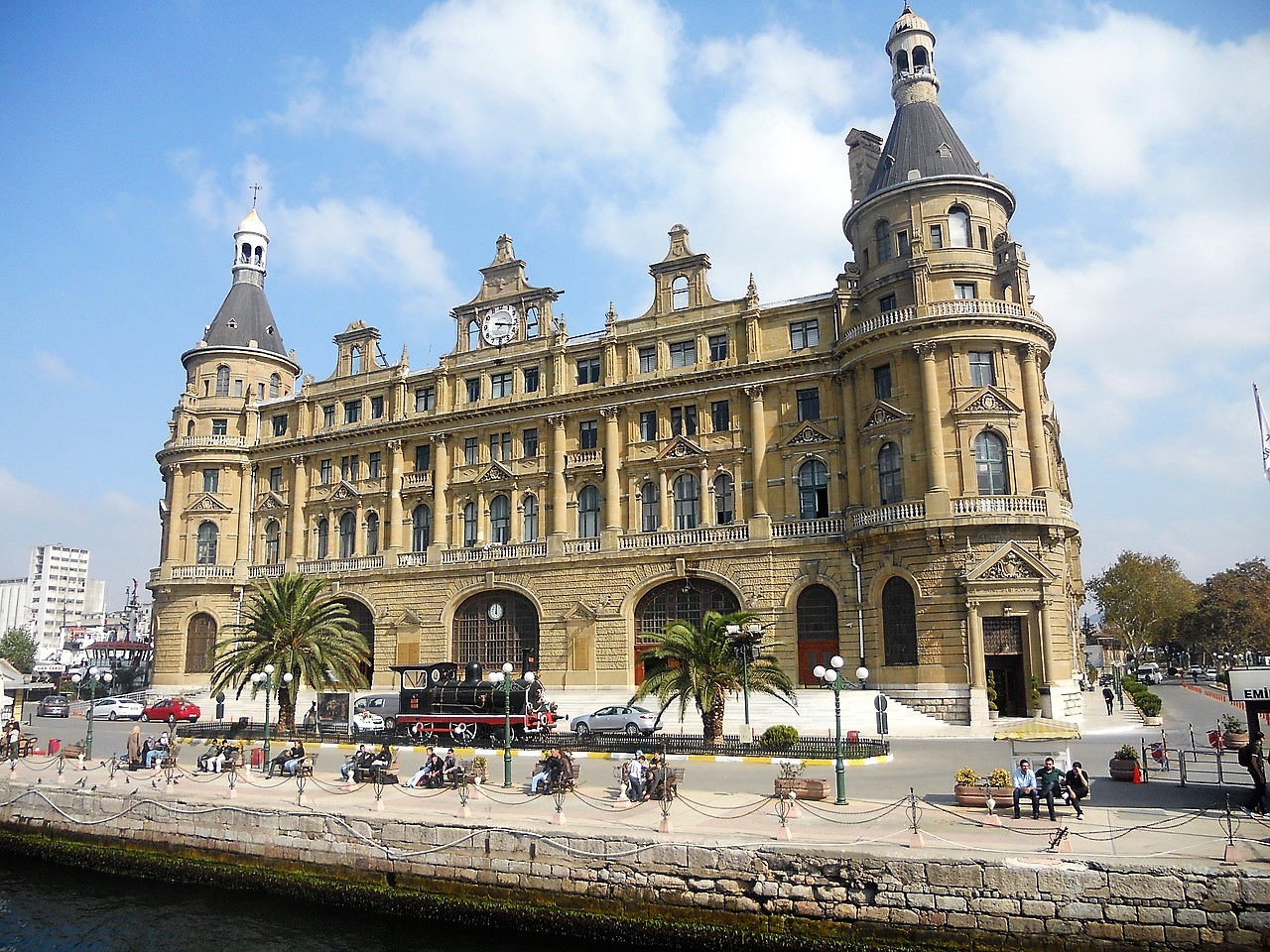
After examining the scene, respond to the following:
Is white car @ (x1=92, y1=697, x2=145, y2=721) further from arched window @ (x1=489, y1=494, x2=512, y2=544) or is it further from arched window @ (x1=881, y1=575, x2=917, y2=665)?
arched window @ (x1=881, y1=575, x2=917, y2=665)

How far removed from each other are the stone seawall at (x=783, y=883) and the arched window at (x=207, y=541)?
143ft

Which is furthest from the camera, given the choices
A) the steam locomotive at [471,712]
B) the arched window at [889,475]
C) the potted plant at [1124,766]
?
the arched window at [889,475]

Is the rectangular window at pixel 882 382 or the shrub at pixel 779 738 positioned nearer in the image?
the shrub at pixel 779 738

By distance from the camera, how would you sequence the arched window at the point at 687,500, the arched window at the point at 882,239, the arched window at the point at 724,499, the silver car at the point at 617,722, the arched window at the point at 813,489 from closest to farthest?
the silver car at the point at 617,722
the arched window at the point at 882,239
the arched window at the point at 813,489
the arched window at the point at 724,499
the arched window at the point at 687,500

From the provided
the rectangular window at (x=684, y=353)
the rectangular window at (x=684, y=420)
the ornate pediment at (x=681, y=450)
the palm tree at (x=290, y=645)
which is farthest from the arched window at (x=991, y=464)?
the palm tree at (x=290, y=645)

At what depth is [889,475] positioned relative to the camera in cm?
4453

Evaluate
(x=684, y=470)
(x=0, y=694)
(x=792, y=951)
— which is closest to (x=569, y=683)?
(x=684, y=470)

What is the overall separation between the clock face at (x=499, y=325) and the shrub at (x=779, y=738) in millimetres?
32662

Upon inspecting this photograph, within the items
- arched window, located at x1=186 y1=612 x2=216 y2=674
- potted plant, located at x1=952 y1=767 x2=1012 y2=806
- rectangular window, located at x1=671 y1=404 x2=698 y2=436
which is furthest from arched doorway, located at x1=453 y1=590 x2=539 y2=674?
potted plant, located at x1=952 y1=767 x2=1012 y2=806

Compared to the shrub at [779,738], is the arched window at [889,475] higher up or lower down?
higher up

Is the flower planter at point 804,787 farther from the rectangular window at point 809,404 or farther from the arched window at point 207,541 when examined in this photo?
the arched window at point 207,541

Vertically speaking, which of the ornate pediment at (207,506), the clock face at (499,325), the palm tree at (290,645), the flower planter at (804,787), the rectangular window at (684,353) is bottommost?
the flower planter at (804,787)

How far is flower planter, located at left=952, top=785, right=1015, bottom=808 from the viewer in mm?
20953

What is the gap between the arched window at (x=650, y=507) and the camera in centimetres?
5097
